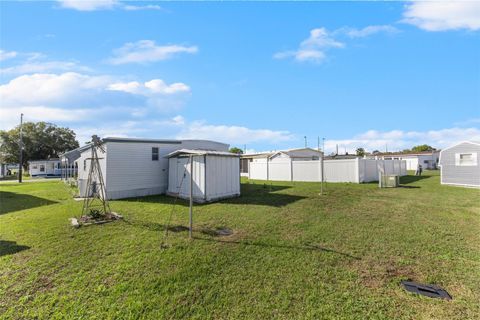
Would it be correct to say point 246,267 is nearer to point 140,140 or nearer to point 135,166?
point 135,166

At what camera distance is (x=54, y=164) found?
112 feet

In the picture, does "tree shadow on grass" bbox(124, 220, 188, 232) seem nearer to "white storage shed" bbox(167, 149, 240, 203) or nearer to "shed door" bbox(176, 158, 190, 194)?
"white storage shed" bbox(167, 149, 240, 203)

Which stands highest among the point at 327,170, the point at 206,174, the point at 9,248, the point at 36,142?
the point at 36,142

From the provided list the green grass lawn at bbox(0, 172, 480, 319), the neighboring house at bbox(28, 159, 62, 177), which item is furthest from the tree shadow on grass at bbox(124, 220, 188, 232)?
the neighboring house at bbox(28, 159, 62, 177)

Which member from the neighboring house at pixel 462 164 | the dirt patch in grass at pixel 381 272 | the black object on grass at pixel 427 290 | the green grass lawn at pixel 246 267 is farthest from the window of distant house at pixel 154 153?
the neighboring house at pixel 462 164

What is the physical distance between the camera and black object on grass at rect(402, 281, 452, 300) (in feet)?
12.7

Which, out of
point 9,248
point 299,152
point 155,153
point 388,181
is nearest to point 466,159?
point 388,181

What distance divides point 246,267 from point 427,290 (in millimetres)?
3132

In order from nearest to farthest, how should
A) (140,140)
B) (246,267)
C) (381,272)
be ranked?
(381,272), (246,267), (140,140)

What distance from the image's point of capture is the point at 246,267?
4.82 meters

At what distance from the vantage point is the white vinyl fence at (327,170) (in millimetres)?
19016

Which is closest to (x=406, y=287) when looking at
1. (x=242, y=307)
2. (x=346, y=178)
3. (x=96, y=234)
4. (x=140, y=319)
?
(x=242, y=307)

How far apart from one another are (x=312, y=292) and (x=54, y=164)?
41.2m

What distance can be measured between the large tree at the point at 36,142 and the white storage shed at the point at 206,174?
1556 inches
